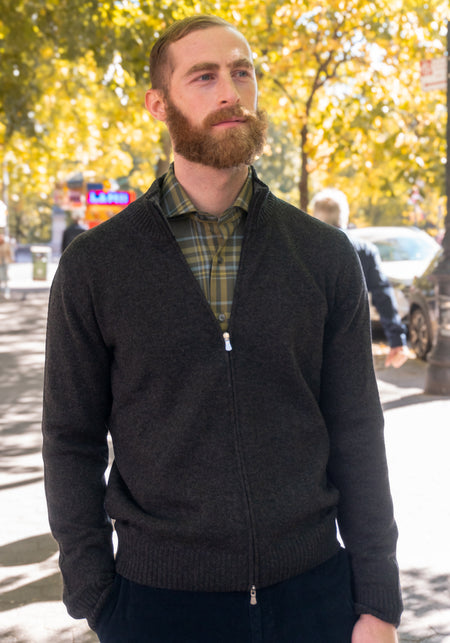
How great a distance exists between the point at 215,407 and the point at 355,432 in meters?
0.36

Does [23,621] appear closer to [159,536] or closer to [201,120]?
[159,536]

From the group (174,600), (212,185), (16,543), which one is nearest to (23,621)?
(16,543)

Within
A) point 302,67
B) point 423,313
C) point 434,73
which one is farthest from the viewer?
point 302,67

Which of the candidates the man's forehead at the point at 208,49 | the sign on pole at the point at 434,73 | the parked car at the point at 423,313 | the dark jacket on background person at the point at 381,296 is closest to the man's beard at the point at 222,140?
the man's forehead at the point at 208,49

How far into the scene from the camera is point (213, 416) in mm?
2012

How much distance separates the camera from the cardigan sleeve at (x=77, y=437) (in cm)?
210

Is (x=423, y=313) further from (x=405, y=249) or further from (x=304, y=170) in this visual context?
(x=304, y=170)

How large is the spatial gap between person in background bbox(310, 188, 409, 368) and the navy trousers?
4799 mm

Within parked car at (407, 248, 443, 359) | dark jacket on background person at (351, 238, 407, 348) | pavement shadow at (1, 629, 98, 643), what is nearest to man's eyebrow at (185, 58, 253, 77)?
pavement shadow at (1, 629, 98, 643)

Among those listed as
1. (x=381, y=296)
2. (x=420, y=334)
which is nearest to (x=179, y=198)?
(x=381, y=296)

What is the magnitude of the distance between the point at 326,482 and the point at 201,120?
2.81 ft

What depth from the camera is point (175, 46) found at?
7.22 feet

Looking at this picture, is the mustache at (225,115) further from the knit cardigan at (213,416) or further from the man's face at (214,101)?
the knit cardigan at (213,416)

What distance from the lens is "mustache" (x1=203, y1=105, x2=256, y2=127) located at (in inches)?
84.7
